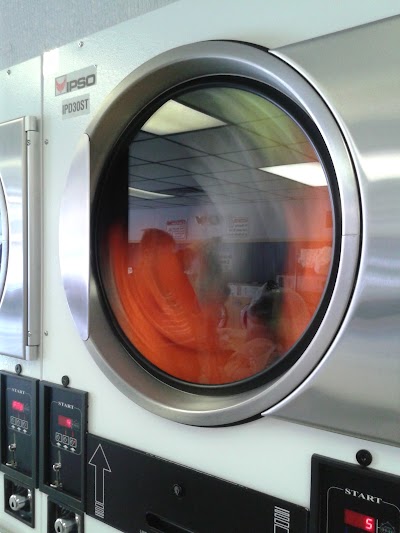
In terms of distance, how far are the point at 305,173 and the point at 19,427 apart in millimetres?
1004

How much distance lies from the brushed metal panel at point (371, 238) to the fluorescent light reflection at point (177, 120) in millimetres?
312

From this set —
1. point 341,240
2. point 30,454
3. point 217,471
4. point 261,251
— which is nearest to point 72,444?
point 30,454

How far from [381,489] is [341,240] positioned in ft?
1.25

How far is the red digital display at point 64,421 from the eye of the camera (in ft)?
3.96

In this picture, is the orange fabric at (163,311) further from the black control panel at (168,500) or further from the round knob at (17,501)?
the round knob at (17,501)

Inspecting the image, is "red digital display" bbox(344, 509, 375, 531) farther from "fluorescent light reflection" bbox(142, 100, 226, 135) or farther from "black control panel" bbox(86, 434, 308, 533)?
"fluorescent light reflection" bbox(142, 100, 226, 135)

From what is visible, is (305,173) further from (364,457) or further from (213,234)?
(364,457)

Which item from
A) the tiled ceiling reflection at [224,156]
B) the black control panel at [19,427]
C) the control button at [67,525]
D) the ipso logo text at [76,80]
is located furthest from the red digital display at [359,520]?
the ipso logo text at [76,80]

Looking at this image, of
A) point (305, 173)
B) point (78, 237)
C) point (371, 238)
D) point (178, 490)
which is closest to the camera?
point (371, 238)

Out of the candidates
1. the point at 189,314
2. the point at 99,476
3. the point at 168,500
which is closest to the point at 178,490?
the point at 168,500

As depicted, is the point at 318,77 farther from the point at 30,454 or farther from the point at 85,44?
the point at 30,454

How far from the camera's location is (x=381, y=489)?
0.75 metres

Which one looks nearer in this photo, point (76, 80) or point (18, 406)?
point (76, 80)

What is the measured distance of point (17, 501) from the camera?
131 cm
